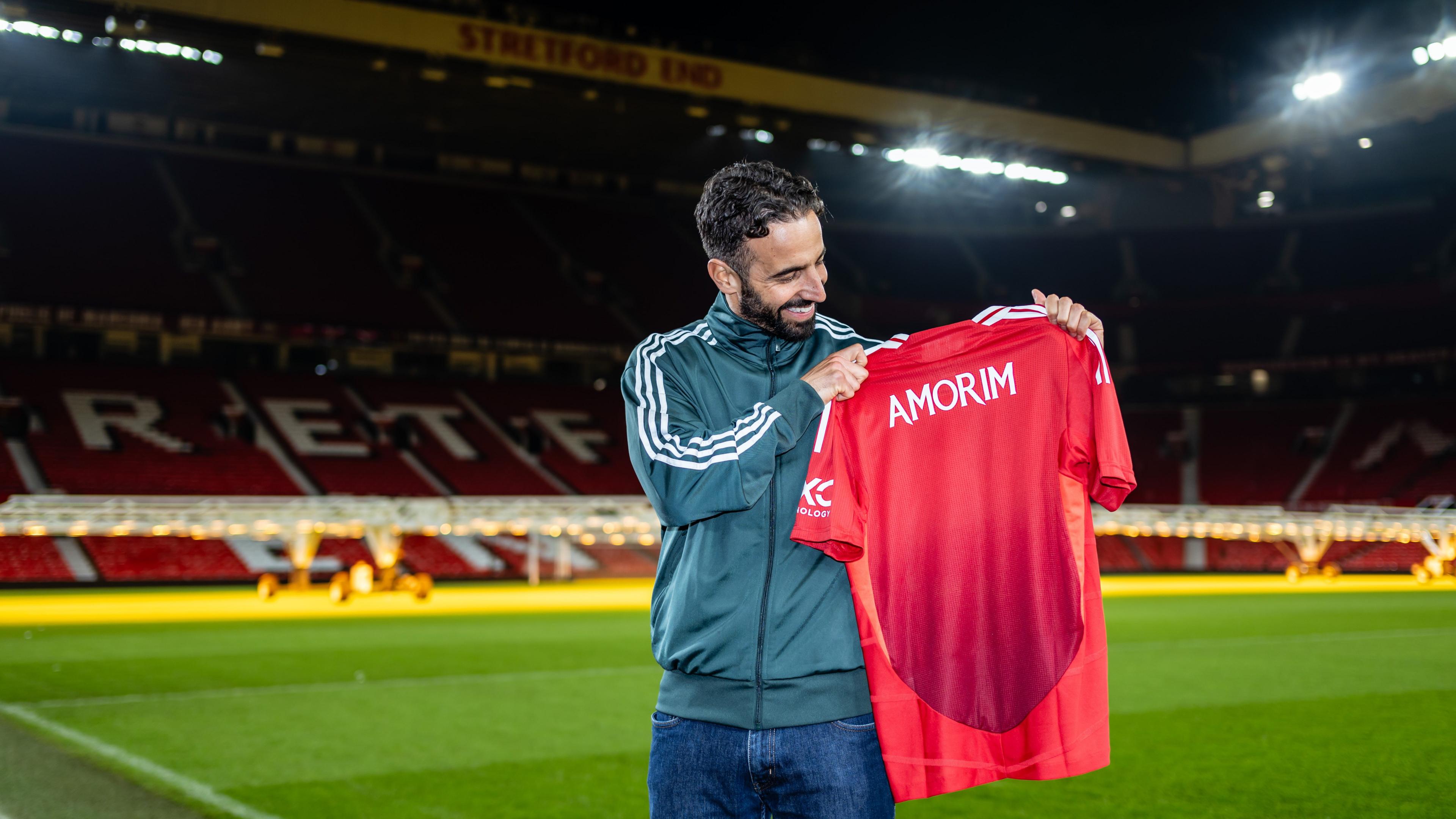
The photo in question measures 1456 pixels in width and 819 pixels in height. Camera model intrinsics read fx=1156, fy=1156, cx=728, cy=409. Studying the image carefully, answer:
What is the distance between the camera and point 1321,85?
90.2 feet

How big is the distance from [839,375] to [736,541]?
0.38 m

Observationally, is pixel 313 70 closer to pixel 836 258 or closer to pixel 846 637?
pixel 836 258

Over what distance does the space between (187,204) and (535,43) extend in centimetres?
1482

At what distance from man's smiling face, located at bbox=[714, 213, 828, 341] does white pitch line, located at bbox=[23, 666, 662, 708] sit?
8.08 meters

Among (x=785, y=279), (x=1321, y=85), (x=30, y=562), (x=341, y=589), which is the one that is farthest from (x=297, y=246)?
(x=785, y=279)

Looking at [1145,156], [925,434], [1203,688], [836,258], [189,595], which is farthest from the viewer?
[836,258]

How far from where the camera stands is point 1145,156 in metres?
31.4

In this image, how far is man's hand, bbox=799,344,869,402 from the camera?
7.34 feet

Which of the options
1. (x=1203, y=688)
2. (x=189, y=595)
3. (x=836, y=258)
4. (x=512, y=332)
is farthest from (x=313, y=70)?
Answer: (x=1203, y=688)

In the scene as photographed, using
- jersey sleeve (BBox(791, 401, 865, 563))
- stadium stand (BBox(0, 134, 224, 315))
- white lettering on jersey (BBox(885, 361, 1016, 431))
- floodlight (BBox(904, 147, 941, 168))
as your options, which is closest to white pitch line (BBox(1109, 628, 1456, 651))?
white lettering on jersey (BBox(885, 361, 1016, 431))

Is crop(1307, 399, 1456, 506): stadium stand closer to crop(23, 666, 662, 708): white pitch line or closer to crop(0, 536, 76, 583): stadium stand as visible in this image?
crop(23, 666, 662, 708): white pitch line

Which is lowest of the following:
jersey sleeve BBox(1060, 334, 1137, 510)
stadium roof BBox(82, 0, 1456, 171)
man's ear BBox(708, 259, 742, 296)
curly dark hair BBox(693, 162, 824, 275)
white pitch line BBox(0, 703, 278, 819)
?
white pitch line BBox(0, 703, 278, 819)

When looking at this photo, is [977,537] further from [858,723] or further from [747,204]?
[747,204]

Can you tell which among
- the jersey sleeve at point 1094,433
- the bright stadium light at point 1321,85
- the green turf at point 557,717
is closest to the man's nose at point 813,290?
the jersey sleeve at point 1094,433
